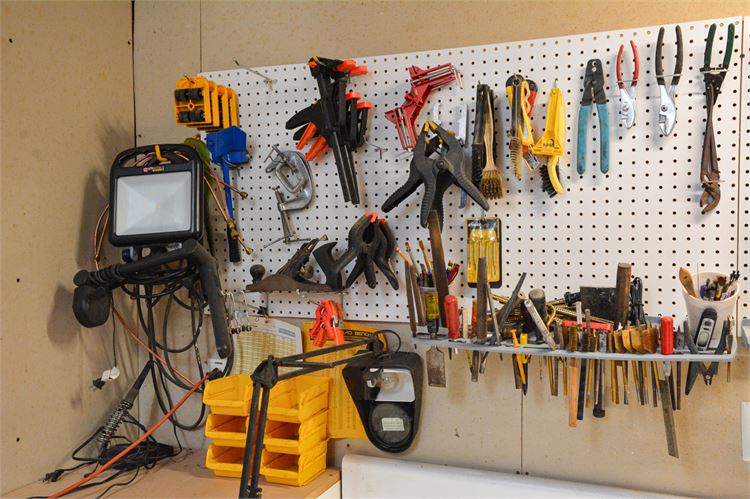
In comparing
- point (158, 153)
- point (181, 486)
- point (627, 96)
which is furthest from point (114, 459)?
point (627, 96)

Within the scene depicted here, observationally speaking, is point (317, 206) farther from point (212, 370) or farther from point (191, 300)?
point (212, 370)

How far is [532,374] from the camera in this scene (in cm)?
129

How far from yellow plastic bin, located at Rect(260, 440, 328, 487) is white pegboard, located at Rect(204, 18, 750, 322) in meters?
0.33

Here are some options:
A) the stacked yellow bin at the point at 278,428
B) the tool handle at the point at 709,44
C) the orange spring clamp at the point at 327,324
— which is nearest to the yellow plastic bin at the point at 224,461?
the stacked yellow bin at the point at 278,428

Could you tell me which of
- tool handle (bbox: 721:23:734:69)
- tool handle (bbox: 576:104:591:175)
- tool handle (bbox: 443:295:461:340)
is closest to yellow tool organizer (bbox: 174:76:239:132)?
tool handle (bbox: 443:295:461:340)

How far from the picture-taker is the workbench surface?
1259 millimetres

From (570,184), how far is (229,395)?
3.05 feet

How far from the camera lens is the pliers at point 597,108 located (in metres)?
1.20

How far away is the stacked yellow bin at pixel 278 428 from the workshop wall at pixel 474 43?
0.13 m

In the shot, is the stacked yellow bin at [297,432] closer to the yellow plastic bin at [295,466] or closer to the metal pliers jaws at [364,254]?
the yellow plastic bin at [295,466]

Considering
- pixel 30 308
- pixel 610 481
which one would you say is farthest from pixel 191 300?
pixel 610 481

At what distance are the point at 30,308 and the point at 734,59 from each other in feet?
5.16

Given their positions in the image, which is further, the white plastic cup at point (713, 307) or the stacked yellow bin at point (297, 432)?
the stacked yellow bin at point (297, 432)

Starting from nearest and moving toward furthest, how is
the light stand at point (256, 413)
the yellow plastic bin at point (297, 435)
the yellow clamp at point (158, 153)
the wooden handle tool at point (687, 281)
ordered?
1. the light stand at point (256, 413)
2. the wooden handle tool at point (687, 281)
3. the yellow plastic bin at point (297, 435)
4. the yellow clamp at point (158, 153)
